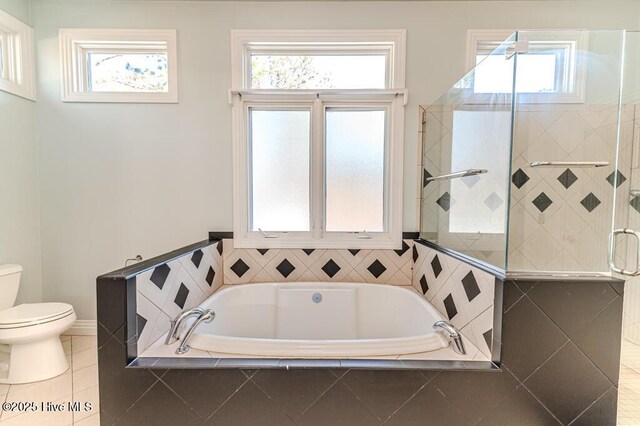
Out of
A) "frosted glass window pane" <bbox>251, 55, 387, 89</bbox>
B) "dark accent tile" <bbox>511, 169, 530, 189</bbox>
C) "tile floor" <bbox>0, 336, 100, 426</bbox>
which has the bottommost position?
"tile floor" <bbox>0, 336, 100, 426</bbox>

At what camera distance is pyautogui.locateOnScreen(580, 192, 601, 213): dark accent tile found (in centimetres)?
155

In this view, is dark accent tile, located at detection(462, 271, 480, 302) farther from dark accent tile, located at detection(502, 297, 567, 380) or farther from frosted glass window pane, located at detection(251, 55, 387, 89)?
frosted glass window pane, located at detection(251, 55, 387, 89)

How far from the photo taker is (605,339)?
115 cm

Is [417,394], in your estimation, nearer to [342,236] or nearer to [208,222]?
[342,236]

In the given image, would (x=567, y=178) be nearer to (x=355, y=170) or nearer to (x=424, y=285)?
(x=424, y=285)

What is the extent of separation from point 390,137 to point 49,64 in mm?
2681

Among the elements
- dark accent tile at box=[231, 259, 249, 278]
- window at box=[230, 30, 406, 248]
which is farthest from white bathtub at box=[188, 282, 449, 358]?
window at box=[230, 30, 406, 248]

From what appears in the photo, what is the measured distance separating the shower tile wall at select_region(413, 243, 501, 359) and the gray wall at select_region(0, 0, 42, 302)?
9.60 feet

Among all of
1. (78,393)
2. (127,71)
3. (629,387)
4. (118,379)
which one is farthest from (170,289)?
(629,387)

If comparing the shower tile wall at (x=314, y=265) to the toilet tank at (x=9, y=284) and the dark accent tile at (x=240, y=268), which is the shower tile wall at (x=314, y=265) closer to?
the dark accent tile at (x=240, y=268)

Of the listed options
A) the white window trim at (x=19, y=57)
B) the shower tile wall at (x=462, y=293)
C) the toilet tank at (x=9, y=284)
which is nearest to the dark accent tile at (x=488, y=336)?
the shower tile wall at (x=462, y=293)

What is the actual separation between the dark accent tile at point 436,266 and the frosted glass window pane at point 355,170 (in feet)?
1.74

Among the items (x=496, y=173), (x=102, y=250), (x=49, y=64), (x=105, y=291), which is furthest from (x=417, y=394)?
(x=49, y=64)

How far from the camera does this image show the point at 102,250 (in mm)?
2283
